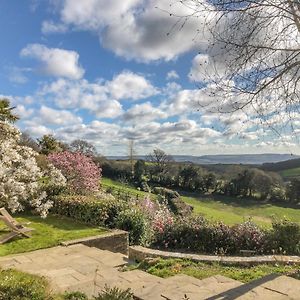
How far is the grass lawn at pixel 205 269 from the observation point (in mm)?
7273

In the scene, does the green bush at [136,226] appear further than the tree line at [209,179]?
No

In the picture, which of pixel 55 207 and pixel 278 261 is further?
pixel 55 207

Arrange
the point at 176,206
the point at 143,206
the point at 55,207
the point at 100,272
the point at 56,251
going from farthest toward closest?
the point at 176,206
the point at 55,207
the point at 143,206
the point at 56,251
the point at 100,272

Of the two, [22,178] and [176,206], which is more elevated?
[22,178]

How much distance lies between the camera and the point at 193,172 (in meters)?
51.4

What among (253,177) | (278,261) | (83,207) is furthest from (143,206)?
(253,177)

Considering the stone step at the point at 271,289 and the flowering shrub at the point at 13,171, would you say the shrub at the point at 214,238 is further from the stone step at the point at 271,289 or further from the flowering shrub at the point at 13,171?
the stone step at the point at 271,289

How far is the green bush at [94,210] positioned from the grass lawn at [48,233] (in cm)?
31

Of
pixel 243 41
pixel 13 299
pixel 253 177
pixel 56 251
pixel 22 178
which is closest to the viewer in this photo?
pixel 13 299

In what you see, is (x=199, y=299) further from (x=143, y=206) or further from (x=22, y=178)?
(x=143, y=206)

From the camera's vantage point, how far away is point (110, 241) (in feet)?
37.7

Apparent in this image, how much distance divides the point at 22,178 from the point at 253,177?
40.8 m

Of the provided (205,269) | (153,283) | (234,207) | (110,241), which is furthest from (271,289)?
(234,207)

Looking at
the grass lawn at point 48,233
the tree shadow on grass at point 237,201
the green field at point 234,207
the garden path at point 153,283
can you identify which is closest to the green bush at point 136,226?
the grass lawn at point 48,233
